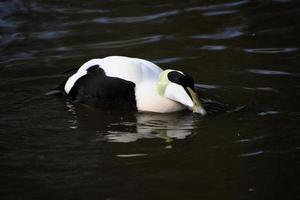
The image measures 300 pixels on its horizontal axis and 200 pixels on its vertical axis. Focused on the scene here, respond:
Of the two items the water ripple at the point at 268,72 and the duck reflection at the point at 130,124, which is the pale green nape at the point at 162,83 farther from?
the water ripple at the point at 268,72

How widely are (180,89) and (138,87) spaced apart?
0.41m

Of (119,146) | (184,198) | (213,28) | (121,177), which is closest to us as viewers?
(184,198)

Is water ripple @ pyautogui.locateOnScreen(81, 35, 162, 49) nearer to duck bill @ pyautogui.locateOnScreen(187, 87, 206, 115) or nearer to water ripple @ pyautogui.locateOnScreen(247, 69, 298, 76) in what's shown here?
water ripple @ pyautogui.locateOnScreen(247, 69, 298, 76)

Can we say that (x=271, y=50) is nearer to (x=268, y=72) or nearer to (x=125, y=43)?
(x=268, y=72)

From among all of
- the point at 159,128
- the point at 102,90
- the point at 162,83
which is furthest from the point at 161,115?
the point at 102,90

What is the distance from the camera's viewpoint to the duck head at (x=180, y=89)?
641cm

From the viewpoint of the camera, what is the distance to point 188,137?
5.95 m

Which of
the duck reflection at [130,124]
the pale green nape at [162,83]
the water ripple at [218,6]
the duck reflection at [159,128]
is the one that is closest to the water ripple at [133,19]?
the water ripple at [218,6]

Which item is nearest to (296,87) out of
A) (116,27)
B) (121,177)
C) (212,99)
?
(212,99)

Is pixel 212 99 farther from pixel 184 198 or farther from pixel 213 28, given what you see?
pixel 213 28

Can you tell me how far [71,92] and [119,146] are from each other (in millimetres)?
1456

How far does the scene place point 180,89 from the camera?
650 centimetres

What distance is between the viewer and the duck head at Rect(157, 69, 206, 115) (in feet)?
21.0

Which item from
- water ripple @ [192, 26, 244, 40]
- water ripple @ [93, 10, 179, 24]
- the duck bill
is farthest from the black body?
water ripple @ [93, 10, 179, 24]
